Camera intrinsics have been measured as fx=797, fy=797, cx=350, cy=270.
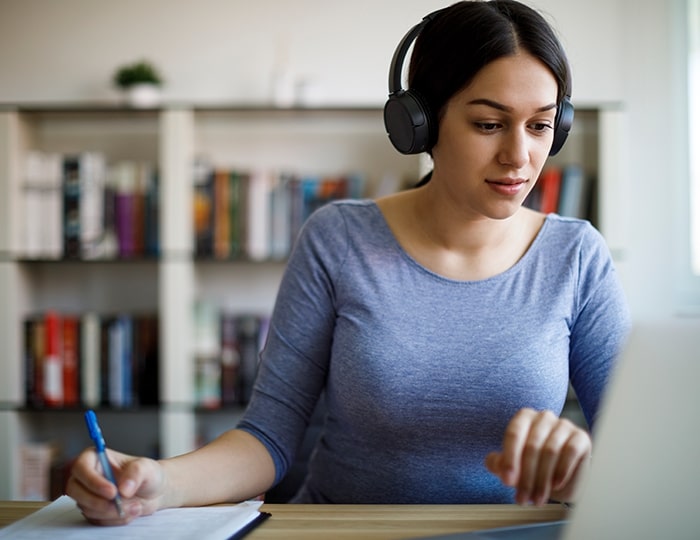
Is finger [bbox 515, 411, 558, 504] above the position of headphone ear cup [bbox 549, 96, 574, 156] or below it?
below

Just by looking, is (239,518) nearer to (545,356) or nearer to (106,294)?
(545,356)

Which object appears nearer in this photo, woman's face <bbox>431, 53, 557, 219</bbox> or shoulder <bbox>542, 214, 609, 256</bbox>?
woman's face <bbox>431, 53, 557, 219</bbox>

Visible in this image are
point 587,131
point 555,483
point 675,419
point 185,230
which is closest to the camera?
point 675,419

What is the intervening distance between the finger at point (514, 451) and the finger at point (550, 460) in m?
0.02

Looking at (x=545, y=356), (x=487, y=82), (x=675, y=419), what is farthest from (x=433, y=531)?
(x=487, y=82)

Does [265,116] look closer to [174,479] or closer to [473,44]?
[473,44]

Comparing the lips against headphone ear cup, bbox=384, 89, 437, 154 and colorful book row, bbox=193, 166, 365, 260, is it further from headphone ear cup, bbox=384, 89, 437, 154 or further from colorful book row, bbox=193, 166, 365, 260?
colorful book row, bbox=193, 166, 365, 260

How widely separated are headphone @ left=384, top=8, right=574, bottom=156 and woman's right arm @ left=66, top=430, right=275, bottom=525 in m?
0.46

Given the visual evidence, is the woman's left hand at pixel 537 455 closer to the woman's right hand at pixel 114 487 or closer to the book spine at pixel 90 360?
the woman's right hand at pixel 114 487

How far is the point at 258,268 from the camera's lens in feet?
9.43

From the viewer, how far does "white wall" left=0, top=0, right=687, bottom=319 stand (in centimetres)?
282

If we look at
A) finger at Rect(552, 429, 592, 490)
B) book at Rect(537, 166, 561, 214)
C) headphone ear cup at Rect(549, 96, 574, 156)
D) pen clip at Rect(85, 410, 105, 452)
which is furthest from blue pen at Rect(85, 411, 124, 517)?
book at Rect(537, 166, 561, 214)

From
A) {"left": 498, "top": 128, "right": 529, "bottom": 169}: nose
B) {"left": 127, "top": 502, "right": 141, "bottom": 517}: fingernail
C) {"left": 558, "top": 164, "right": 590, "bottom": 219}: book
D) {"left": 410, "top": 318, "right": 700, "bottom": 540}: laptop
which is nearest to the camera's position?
{"left": 410, "top": 318, "right": 700, "bottom": 540}: laptop

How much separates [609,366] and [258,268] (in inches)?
75.1
